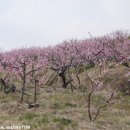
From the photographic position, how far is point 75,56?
39188mm

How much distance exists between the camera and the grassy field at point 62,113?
15234 mm

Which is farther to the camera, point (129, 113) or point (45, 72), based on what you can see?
point (45, 72)

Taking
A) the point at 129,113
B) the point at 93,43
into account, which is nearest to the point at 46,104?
the point at 129,113

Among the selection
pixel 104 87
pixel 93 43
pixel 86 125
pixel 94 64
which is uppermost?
pixel 93 43

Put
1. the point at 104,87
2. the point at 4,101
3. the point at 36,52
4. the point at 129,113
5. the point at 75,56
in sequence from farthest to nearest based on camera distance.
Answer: the point at 36,52
the point at 75,56
the point at 104,87
the point at 4,101
the point at 129,113

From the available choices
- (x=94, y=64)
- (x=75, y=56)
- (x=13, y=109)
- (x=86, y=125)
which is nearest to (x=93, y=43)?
(x=94, y=64)

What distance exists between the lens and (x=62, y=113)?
61.9 ft

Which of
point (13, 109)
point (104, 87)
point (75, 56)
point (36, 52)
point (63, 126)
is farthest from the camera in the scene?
point (36, 52)

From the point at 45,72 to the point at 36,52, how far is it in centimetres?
1259

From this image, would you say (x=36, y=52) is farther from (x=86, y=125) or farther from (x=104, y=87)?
(x=86, y=125)

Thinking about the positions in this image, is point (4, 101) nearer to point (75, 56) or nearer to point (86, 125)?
point (86, 125)

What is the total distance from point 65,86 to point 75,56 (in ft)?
16.1

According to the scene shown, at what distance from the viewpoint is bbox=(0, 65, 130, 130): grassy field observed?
50.0 ft

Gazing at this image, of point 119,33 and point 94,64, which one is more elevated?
point 119,33
